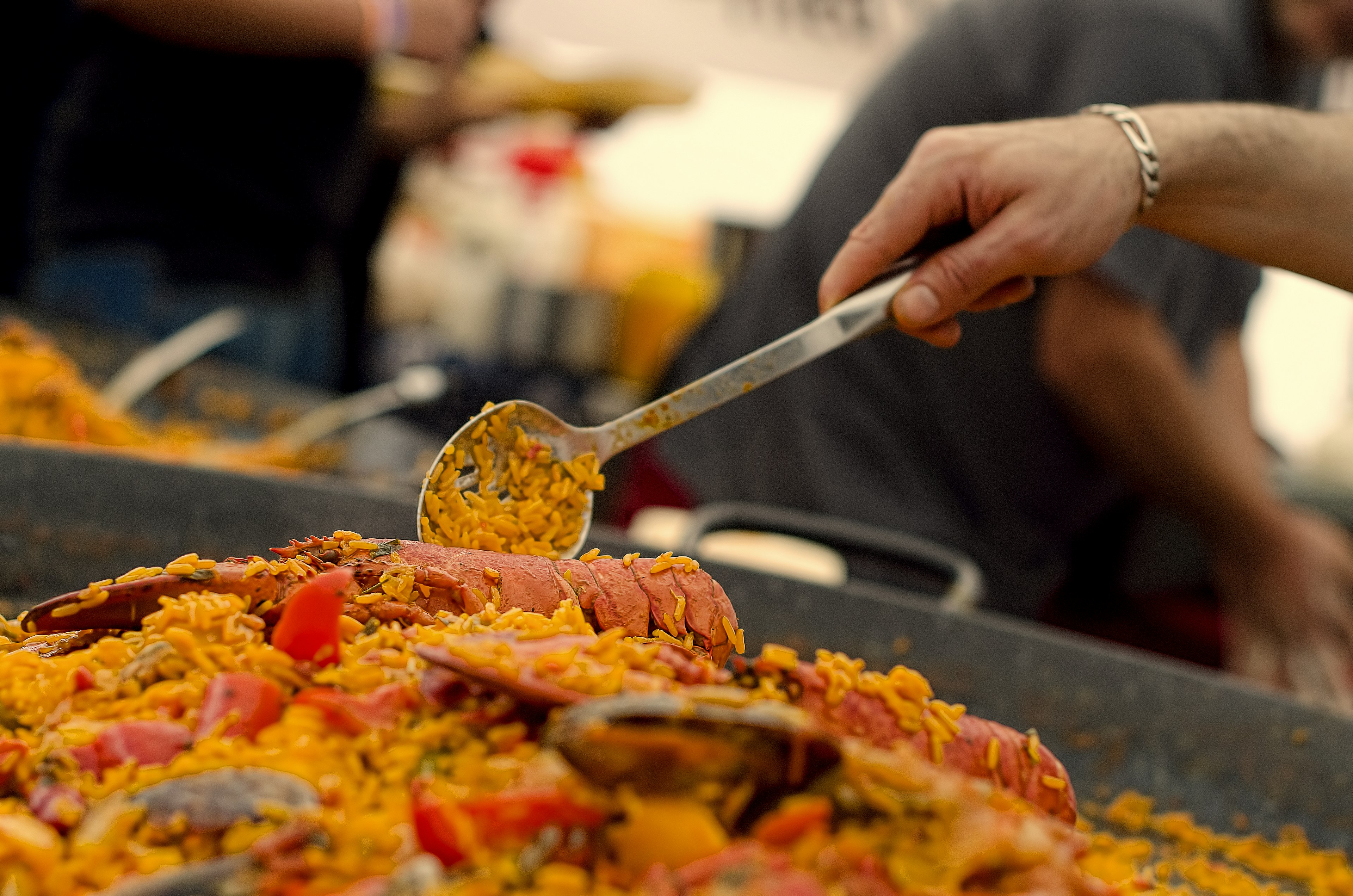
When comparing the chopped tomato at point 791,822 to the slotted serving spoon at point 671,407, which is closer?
the chopped tomato at point 791,822

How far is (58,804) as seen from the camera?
2.02 feet

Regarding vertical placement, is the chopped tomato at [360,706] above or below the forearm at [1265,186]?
below

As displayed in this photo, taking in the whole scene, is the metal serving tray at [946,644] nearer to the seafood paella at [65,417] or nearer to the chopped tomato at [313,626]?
Answer: the seafood paella at [65,417]

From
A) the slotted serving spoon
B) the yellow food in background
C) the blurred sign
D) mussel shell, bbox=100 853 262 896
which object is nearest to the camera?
mussel shell, bbox=100 853 262 896

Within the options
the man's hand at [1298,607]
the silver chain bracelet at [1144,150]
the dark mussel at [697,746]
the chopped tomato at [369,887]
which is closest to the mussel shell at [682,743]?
the dark mussel at [697,746]

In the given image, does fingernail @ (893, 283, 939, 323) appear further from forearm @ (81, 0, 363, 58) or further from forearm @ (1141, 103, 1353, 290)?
forearm @ (81, 0, 363, 58)

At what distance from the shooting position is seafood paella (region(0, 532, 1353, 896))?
55cm

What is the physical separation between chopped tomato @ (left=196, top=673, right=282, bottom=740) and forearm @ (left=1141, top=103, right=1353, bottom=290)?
1.07 m

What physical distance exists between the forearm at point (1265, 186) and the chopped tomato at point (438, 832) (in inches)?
41.8

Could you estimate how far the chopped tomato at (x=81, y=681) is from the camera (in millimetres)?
739

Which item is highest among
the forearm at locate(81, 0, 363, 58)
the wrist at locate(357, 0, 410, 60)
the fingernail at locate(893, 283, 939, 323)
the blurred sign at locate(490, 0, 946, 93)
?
the blurred sign at locate(490, 0, 946, 93)

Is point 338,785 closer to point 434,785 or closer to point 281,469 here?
point 434,785

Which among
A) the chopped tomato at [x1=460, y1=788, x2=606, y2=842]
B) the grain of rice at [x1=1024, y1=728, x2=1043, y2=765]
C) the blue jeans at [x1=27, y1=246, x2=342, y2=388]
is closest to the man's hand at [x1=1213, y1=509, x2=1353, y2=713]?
the grain of rice at [x1=1024, y1=728, x2=1043, y2=765]

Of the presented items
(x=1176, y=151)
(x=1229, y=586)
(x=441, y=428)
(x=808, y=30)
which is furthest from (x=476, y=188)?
(x=1176, y=151)
